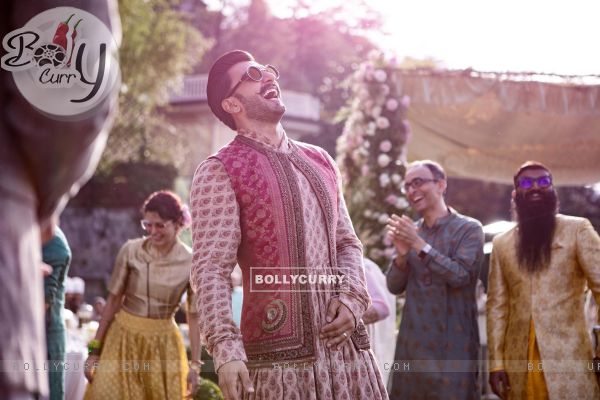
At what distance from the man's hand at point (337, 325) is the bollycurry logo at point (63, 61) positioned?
1840mm

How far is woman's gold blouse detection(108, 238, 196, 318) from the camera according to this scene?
6.59m

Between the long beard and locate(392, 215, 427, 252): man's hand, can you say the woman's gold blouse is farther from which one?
the long beard

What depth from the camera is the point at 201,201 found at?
324 centimetres

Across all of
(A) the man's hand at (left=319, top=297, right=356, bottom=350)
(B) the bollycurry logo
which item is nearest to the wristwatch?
(A) the man's hand at (left=319, top=297, right=356, bottom=350)

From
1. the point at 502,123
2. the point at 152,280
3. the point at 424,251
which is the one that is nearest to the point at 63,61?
the point at 424,251

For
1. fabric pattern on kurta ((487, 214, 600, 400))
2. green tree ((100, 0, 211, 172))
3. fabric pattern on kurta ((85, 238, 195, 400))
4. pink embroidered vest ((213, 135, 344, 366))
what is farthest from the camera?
green tree ((100, 0, 211, 172))

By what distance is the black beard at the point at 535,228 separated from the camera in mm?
5645

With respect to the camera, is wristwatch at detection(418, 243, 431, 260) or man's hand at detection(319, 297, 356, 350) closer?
man's hand at detection(319, 297, 356, 350)

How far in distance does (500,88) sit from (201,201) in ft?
26.3

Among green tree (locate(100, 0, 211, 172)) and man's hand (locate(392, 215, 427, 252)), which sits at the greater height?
green tree (locate(100, 0, 211, 172))

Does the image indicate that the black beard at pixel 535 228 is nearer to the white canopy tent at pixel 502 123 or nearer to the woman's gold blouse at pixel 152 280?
the woman's gold blouse at pixel 152 280

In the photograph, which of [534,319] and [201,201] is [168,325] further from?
[201,201]

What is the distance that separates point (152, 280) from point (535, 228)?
2745 mm

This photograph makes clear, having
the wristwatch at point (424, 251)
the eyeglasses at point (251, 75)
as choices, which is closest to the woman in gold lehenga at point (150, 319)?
the wristwatch at point (424, 251)
